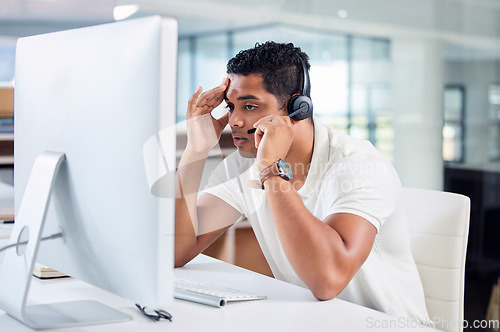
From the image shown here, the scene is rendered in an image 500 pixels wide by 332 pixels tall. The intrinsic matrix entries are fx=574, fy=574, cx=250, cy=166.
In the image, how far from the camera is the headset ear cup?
54.9 inches

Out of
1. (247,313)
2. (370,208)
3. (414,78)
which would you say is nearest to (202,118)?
(370,208)

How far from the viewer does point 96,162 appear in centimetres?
79

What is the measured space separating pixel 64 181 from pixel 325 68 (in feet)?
9.78

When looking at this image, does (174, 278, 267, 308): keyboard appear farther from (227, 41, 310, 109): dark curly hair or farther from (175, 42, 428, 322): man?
(227, 41, 310, 109): dark curly hair

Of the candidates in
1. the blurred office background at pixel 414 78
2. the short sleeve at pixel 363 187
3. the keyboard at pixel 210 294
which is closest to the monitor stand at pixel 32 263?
the keyboard at pixel 210 294

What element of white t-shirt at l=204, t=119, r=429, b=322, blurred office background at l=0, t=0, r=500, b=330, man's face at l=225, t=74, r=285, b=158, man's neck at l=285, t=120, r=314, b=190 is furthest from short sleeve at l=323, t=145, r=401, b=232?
blurred office background at l=0, t=0, r=500, b=330

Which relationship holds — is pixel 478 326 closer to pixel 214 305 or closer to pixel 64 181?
pixel 214 305

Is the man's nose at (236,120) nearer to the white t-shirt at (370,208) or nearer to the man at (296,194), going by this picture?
the man at (296,194)

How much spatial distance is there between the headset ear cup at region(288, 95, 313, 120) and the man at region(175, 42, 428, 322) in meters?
0.02

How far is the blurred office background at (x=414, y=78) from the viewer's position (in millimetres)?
3182

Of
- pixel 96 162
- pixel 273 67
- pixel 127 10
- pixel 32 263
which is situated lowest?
pixel 32 263

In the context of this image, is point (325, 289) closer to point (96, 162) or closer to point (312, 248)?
point (312, 248)

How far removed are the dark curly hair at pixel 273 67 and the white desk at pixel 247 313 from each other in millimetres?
501

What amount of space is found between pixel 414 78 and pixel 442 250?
2.32m
